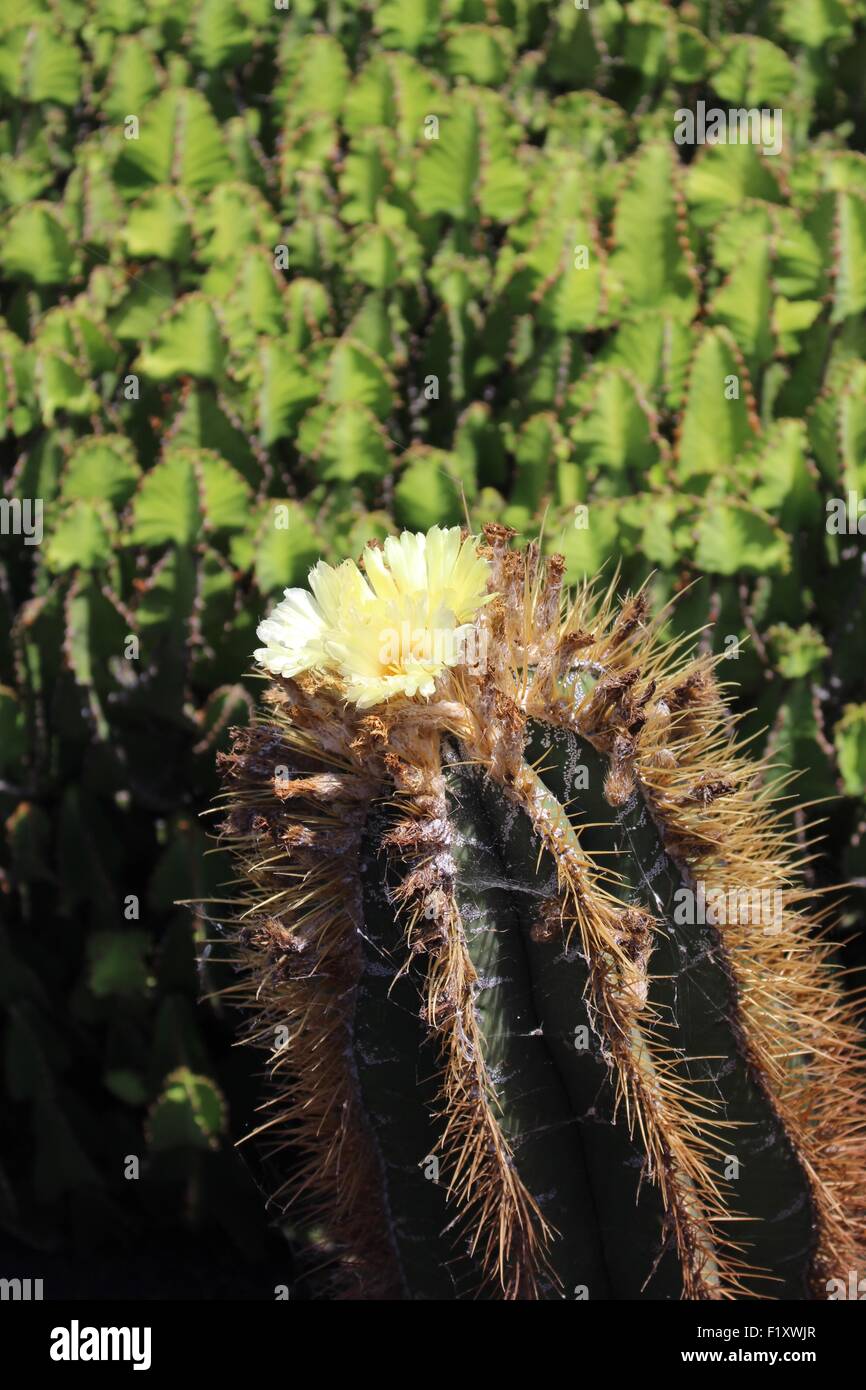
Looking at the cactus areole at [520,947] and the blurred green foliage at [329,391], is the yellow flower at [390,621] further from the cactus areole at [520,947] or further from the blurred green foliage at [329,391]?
the blurred green foliage at [329,391]

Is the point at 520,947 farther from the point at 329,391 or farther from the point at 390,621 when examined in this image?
the point at 329,391

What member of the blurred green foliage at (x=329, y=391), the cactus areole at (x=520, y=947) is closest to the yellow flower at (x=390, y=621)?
the cactus areole at (x=520, y=947)

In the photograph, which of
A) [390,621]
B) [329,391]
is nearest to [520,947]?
[390,621]

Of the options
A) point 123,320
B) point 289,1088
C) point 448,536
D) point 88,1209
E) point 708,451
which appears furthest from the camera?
point 88,1209

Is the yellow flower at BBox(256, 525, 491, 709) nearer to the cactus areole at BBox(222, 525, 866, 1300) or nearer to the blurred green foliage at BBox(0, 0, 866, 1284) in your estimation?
the cactus areole at BBox(222, 525, 866, 1300)

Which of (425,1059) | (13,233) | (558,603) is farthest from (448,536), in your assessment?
(13,233)

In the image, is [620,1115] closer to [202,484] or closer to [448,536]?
[448,536]
